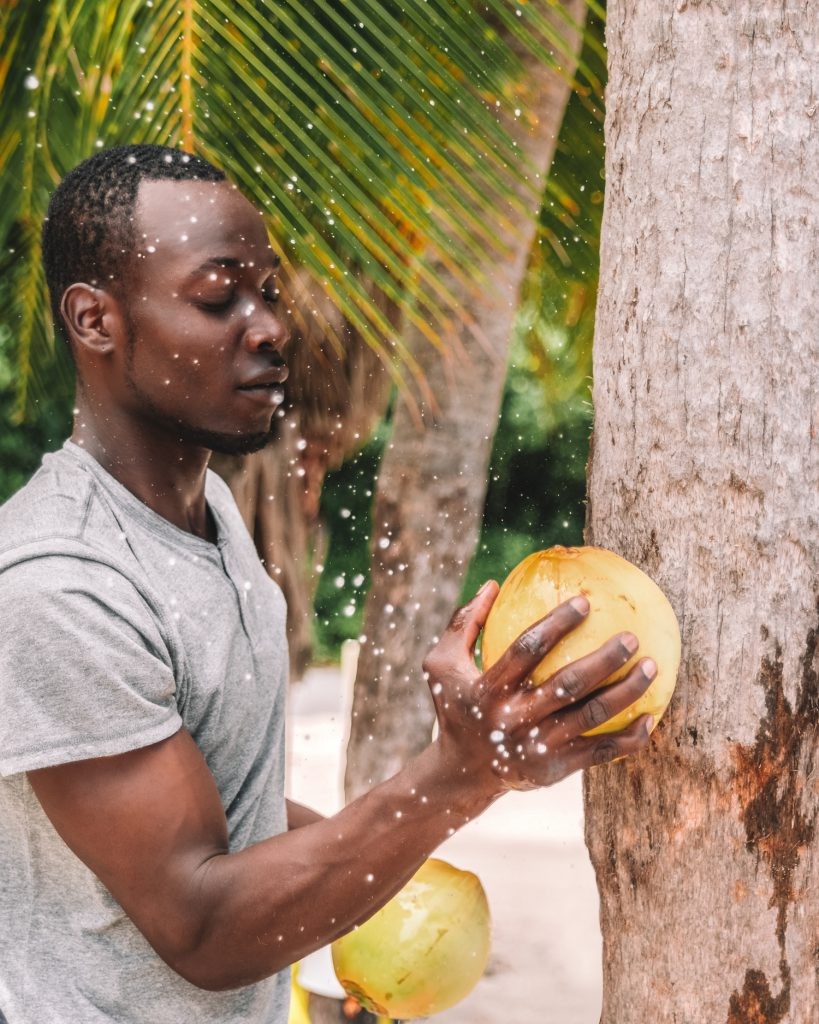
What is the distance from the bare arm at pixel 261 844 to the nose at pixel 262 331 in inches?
20.6

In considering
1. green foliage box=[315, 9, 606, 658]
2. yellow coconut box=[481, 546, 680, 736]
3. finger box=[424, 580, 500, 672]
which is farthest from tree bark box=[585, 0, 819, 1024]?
green foliage box=[315, 9, 606, 658]

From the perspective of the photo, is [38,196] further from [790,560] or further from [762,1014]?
[762,1014]

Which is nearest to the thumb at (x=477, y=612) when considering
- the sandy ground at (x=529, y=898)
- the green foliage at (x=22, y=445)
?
the sandy ground at (x=529, y=898)

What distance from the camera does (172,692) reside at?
140cm

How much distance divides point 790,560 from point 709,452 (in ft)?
0.49

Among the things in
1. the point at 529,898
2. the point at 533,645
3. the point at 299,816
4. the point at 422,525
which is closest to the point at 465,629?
the point at 533,645

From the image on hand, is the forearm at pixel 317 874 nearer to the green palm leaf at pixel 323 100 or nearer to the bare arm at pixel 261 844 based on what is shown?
the bare arm at pixel 261 844

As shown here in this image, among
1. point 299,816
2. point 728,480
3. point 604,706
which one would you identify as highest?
point 728,480

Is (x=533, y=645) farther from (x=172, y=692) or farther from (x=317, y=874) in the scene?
(x=172, y=692)

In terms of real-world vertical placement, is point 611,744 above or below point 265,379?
below

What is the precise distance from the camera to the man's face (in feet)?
5.26

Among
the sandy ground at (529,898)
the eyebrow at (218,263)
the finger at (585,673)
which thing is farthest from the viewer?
the sandy ground at (529,898)

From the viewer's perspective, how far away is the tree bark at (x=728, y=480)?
1300 mm

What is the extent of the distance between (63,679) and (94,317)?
0.59 meters
